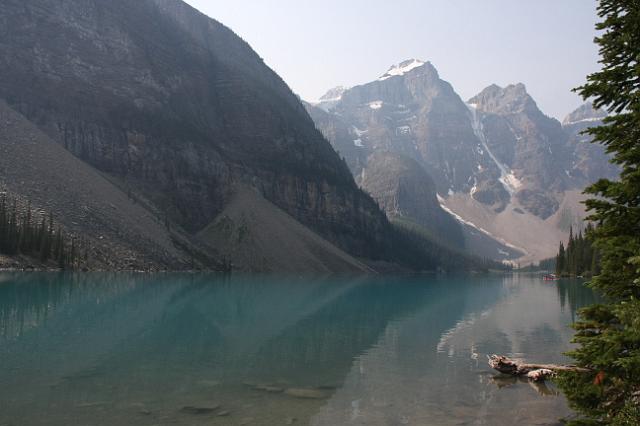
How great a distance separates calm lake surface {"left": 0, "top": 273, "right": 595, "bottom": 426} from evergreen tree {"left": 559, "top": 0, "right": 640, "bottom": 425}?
9716 millimetres

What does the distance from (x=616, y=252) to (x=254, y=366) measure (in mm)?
21918

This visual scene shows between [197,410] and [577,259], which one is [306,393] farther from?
[577,259]

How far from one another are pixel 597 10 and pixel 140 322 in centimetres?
4208

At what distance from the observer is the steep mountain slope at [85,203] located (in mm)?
117688

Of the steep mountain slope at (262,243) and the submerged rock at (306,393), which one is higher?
the steep mountain slope at (262,243)

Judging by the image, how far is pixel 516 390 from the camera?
85.6ft

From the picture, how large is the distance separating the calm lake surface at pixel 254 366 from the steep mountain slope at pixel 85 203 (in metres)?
60.9

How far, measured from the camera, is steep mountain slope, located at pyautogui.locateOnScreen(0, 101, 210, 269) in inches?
4633

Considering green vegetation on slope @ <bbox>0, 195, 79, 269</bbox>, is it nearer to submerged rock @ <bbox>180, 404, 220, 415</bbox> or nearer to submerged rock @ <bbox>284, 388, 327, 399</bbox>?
submerged rock @ <bbox>284, 388, 327, 399</bbox>

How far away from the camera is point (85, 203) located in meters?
128

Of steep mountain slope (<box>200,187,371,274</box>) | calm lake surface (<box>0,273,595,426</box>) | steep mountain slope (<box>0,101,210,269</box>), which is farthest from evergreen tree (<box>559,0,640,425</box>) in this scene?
steep mountain slope (<box>200,187,371,274</box>)

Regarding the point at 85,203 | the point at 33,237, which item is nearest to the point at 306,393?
the point at 33,237

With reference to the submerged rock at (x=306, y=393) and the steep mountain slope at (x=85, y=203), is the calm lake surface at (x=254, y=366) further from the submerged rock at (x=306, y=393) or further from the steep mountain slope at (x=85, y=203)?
the steep mountain slope at (x=85, y=203)

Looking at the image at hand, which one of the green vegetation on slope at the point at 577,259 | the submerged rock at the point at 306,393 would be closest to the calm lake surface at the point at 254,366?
the submerged rock at the point at 306,393
